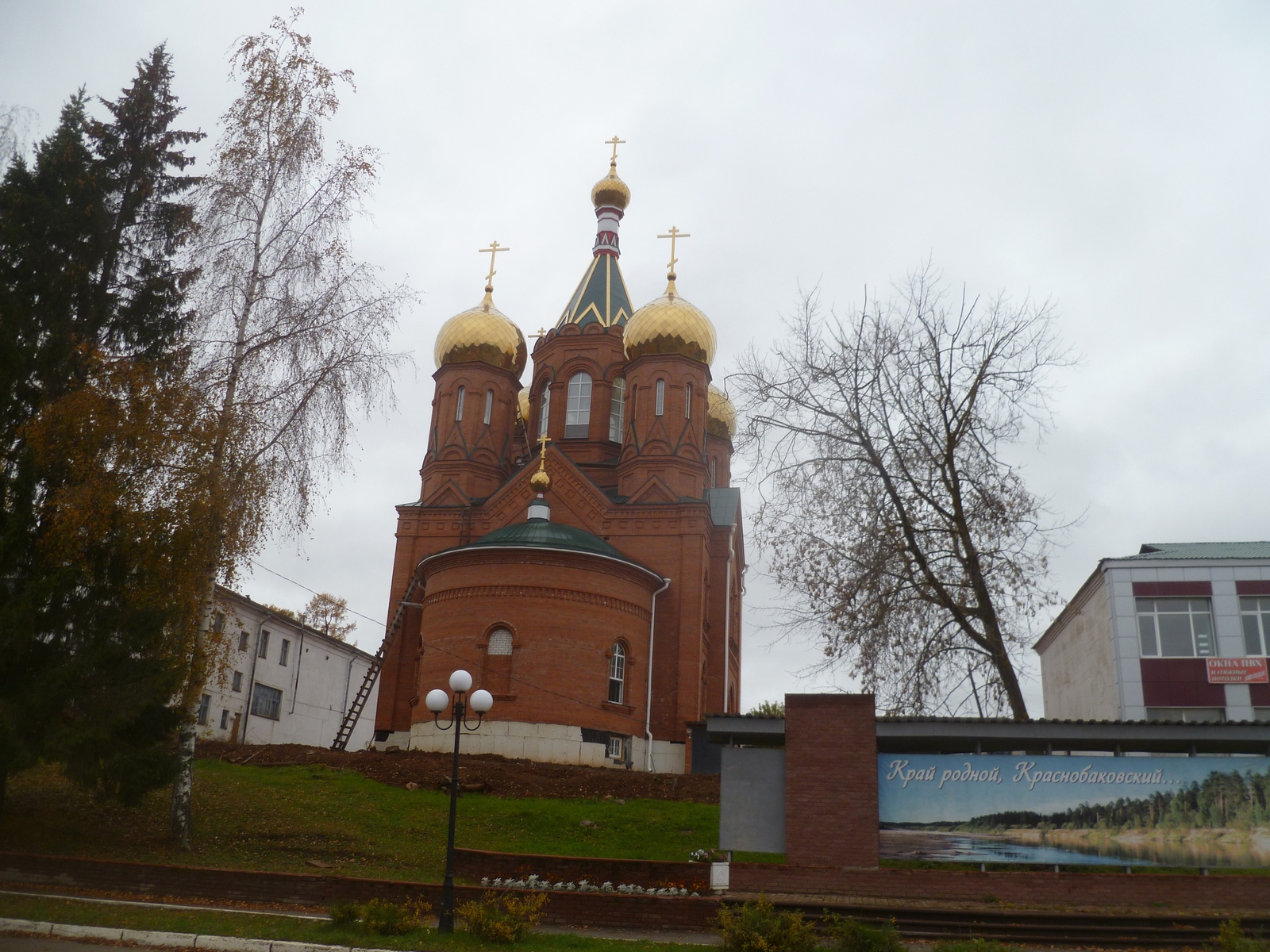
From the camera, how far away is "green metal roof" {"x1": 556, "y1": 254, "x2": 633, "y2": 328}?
30.7 metres

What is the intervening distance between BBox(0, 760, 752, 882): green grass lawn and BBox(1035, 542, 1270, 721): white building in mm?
10169

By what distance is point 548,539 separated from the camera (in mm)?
23375

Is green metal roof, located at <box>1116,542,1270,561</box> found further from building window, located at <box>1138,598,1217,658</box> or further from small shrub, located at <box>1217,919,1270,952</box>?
small shrub, located at <box>1217,919,1270,952</box>

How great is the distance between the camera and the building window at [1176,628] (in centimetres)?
2180

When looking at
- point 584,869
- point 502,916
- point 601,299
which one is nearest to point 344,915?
point 502,916

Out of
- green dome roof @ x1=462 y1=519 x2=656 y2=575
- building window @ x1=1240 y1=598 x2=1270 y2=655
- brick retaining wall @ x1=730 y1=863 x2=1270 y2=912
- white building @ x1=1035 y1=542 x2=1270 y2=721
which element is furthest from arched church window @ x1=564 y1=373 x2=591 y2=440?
brick retaining wall @ x1=730 y1=863 x2=1270 y2=912

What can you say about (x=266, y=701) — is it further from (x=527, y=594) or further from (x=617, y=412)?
(x=617, y=412)

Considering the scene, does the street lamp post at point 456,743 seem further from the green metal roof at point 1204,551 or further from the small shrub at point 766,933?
the green metal roof at point 1204,551

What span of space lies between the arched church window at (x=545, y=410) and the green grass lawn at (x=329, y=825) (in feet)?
44.3

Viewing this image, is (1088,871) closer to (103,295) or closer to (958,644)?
(958,644)

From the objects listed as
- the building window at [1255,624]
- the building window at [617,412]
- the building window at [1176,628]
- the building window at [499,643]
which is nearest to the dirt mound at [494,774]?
the building window at [499,643]

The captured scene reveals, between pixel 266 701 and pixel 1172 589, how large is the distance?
24.6 meters

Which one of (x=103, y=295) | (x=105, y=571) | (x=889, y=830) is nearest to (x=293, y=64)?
(x=103, y=295)

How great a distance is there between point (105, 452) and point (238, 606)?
55.8 ft
